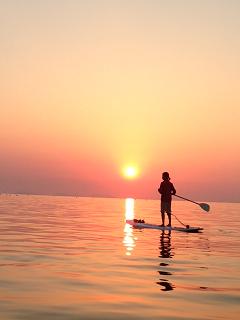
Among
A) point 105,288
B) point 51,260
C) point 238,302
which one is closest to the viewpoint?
point 238,302

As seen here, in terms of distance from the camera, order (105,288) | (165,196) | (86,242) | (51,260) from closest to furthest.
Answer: (105,288), (51,260), (86,242), (165,196)

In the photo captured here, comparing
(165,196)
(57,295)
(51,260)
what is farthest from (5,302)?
(165,196)

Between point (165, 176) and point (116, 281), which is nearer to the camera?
point (116, 281)

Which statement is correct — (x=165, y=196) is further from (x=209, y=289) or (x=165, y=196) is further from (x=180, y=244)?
(x=209, y=289)

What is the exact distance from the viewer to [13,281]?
10273mm

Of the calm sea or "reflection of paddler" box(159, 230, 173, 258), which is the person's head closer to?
"reflection of paddler" box(159, 230, 173, 258)

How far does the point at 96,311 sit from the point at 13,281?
2.90 metres

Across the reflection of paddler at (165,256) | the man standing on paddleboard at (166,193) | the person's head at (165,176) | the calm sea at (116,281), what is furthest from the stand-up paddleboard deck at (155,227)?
the calm sea at (116,281)

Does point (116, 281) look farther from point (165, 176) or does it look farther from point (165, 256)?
point (165, 176)

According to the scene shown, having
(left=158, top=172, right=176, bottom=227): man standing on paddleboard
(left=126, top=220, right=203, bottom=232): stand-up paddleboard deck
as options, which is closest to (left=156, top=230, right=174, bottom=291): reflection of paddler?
(left=126, top=220, right=203, bottom=232): stand-up paddleboard deck

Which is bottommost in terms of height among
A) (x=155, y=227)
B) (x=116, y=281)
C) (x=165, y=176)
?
(x=116, y=281)

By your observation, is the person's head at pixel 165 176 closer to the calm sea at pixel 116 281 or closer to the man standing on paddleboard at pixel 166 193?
the man standing on paddleboard at pixel 166 193

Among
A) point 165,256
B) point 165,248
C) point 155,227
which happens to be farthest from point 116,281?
point 155,227

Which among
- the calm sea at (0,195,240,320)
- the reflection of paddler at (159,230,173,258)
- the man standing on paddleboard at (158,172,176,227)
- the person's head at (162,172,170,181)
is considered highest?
the person's head at (162,172,170,181)
